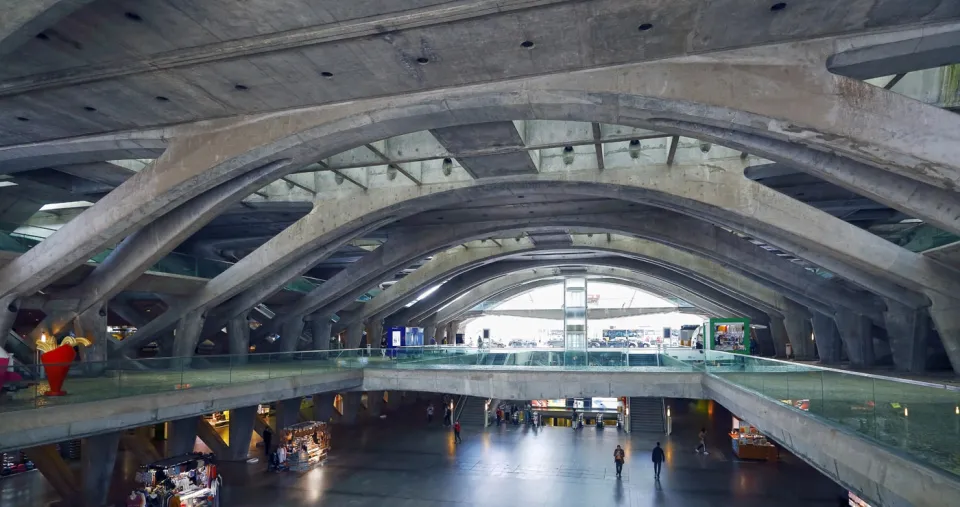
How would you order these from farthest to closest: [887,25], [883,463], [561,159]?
1. [561,159]
2. [887,25]
3. [883,463]

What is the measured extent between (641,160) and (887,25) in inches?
390

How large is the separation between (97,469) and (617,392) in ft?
55.7

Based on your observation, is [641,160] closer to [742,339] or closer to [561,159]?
[561,159]

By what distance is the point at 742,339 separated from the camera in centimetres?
3141

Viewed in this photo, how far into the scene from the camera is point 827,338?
31969mm

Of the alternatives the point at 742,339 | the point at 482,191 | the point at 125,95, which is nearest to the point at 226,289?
the point at 482,191

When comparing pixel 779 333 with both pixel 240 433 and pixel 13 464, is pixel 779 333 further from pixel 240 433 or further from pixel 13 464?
pixel 13 464

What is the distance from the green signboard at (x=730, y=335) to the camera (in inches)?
1235

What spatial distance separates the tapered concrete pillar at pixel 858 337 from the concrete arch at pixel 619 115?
2020 centimetres

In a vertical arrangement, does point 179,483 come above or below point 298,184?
below

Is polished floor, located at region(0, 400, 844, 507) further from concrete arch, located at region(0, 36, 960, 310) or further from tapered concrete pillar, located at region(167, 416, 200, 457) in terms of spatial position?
concrete arch, located at region(0, 36, 960, 310)

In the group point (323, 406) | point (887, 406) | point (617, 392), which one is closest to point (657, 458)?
point (617, 392)

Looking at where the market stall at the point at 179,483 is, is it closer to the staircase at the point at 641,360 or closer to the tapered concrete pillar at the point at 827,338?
the staircase at the point at 641,360

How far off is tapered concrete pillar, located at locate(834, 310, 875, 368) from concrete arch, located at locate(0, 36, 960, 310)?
66.3 ft
